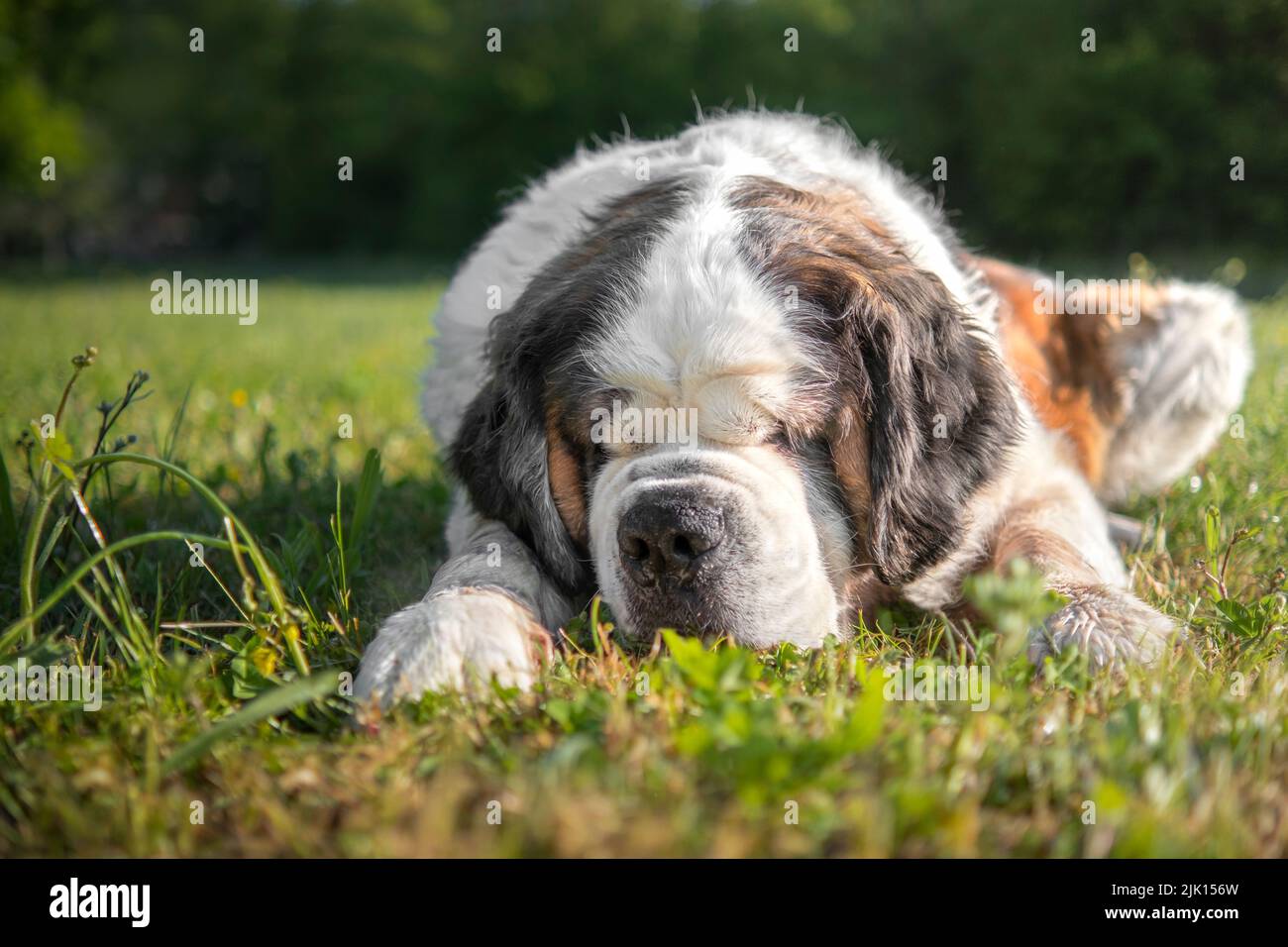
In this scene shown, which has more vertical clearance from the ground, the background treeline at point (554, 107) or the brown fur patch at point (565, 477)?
the background treeline at point (554, 107)

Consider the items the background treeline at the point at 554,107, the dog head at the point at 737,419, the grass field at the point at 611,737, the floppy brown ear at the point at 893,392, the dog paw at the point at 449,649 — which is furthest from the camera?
the background treeline at the point at 554,107

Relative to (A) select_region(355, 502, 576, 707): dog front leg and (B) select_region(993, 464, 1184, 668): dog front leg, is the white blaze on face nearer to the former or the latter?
(A) select_region(355, 502, 576, 707): dog front leg

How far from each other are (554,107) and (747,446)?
3351cm

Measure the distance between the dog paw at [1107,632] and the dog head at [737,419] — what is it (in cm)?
41

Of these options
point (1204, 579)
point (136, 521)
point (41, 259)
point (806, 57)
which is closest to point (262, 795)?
point (136, 521)

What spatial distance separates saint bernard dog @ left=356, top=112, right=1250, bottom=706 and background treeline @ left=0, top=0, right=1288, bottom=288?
574 inches

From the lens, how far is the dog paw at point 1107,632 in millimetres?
2469

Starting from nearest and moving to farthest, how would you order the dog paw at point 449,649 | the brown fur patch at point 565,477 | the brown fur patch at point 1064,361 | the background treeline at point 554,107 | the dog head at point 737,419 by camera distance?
the dog paw at point 449,649, the dog head at point 737,419, the brown fur patch at point 565,477, the brown fur patch at point 1064,361, the background treeline at point 554,107

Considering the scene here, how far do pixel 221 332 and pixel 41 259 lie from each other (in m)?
30.4

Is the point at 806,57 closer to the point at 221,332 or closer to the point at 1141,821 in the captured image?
the point at 221,332

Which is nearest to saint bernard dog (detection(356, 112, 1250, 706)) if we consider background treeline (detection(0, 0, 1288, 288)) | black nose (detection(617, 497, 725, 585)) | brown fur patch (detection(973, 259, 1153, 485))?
black nose (detection(617, 497, 725, 585))

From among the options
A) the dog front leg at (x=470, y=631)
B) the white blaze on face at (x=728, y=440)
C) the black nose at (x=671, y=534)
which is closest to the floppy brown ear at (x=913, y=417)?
the white blaze on face at (x=728, y=440)

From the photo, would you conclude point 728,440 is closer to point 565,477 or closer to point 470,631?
point 565,477

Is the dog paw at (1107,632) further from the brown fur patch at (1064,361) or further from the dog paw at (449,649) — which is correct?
the dog paw at (449,649)
